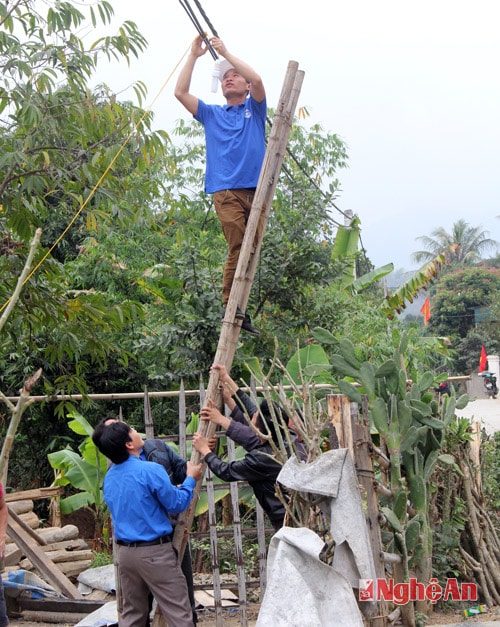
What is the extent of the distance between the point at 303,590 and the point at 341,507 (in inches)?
18.0

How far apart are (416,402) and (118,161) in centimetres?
282

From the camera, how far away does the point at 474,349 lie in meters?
33.6

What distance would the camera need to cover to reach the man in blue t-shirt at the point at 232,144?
4734 mm

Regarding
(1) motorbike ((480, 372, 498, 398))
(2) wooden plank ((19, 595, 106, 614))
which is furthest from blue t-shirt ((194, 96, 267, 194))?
(1) motorbike ((480, 372, 498, 398))

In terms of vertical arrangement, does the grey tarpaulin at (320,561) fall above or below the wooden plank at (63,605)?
above

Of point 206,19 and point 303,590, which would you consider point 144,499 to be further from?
point 206,19

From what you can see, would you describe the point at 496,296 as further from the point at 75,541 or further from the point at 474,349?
the point at 75,541

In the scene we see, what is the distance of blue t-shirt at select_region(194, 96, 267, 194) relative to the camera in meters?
4.75

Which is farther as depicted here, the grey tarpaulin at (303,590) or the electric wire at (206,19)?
the electric wire at (206,19)

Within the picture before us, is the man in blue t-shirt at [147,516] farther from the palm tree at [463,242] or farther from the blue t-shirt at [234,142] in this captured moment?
the palm tree at [463,242]

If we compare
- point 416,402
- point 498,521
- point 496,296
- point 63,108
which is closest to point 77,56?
point 63,108

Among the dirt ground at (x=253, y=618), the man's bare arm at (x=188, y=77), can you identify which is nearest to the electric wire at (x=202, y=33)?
the man's bare arm at (x=188, y=77)

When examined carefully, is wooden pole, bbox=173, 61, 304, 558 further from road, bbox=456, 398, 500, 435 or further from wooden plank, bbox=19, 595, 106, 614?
road, bbox=456, 398, 500, 435

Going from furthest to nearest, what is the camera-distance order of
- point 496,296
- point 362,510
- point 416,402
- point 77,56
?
point 496,296 < point 416,402 < point 77,56 < point 362,510
